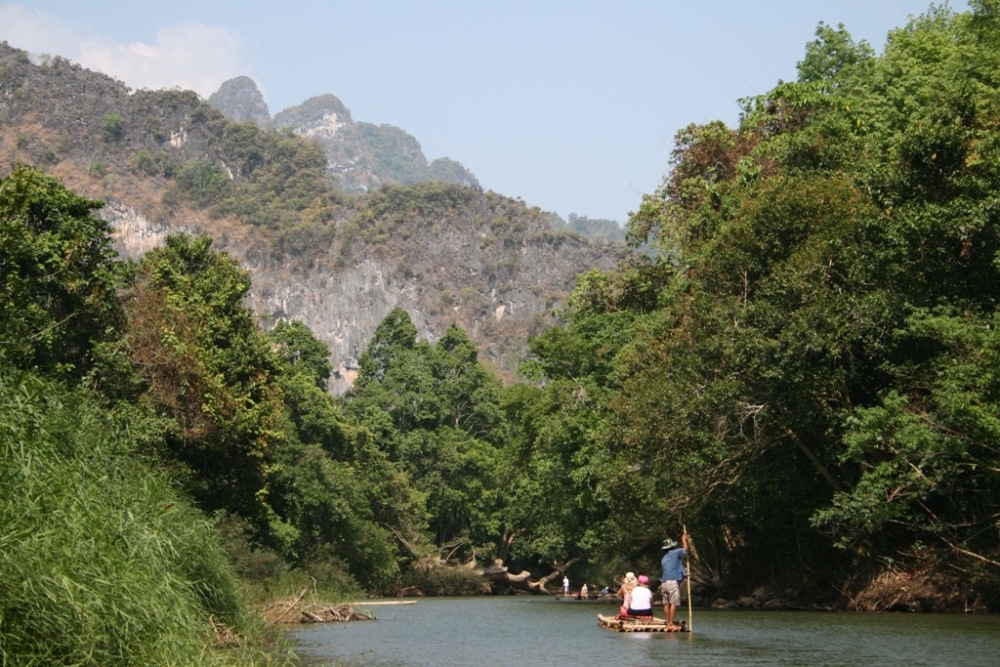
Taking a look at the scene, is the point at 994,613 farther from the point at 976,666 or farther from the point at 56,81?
the point at 56,81

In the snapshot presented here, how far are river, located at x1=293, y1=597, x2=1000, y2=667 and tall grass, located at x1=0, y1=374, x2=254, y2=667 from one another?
3.88m

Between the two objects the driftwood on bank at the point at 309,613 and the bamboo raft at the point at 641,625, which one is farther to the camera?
→ the driftwood on bank at the point at 309,613

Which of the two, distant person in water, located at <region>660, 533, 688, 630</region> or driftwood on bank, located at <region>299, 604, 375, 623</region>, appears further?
driftwood on bank, located at <region>299, 604, 375, 623</region>

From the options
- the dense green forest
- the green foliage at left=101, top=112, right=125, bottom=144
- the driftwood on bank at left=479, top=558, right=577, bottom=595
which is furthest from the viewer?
the green foliage at left=101, top=112, right=125, bottom=144

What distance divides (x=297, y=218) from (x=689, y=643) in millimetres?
142173

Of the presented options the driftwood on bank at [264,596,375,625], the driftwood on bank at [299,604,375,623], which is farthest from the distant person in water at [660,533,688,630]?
the driftwood on bank at [299,604,375,623]

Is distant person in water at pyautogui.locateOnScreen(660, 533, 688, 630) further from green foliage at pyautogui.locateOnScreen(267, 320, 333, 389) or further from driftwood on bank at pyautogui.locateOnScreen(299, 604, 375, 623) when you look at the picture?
green foliage at pyautogui.locateOnScreen(267, 320, 333, 389)

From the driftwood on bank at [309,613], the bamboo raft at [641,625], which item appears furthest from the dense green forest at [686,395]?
the bamboo raft at [641,625]

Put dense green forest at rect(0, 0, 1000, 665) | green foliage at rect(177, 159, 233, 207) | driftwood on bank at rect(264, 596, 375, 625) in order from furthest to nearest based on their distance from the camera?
green foliage at rect(177, 159, 233, 207) < driftwood on bank at rect(264, 596, 375, 625) < dense green forest at rect(0, 0, 1000, 665)

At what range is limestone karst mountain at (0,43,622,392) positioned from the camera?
155 m

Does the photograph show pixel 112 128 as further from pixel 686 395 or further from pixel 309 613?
pixel 686 395

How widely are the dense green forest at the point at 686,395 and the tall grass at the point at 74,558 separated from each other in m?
0.03

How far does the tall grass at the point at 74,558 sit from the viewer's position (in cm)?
1034

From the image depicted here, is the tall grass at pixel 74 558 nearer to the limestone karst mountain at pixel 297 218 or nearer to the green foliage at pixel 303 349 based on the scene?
the green foliage at pixel 303 349
